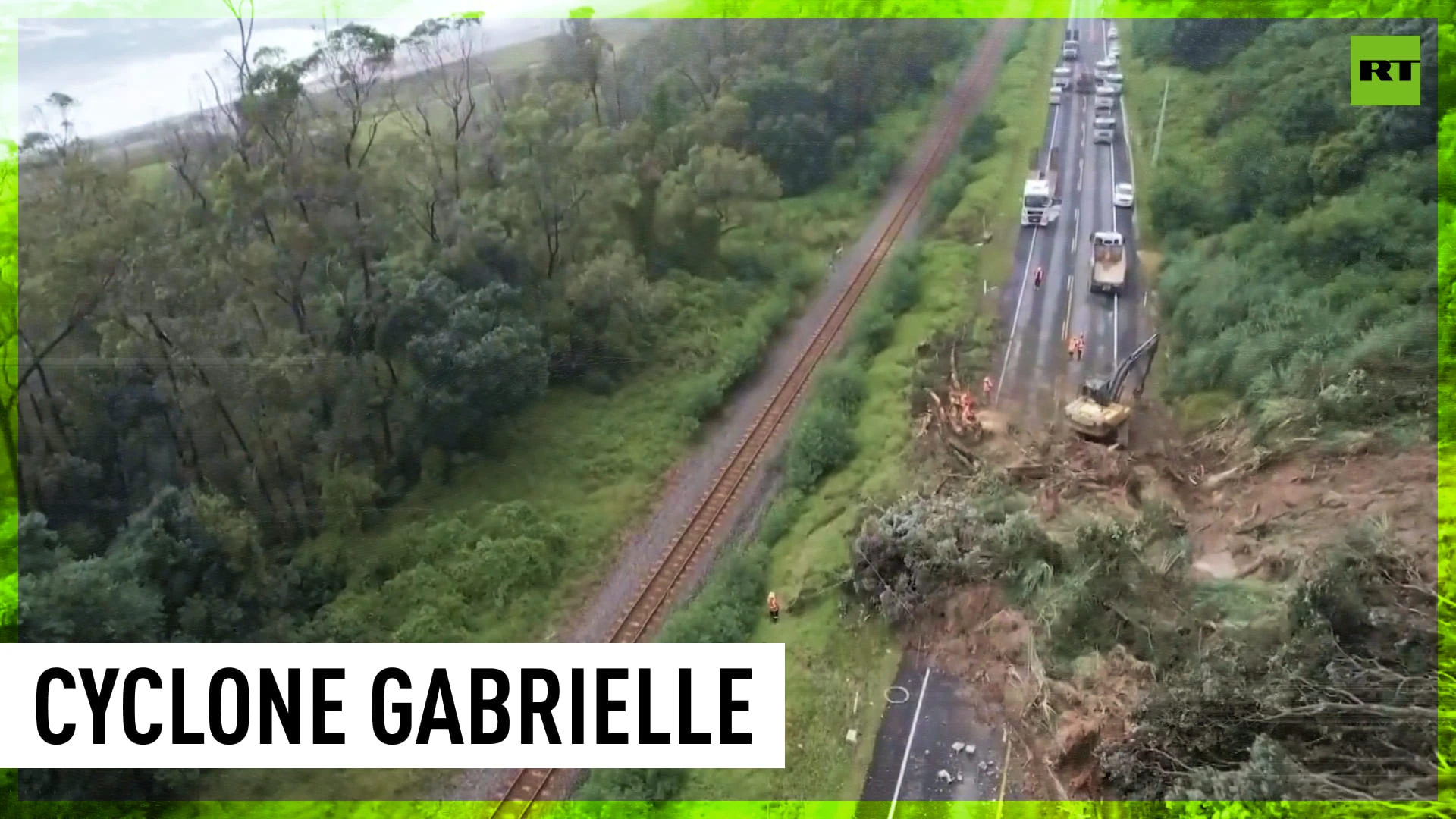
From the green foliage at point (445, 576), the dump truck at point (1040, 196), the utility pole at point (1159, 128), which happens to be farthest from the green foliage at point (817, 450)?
A: the utility pole at point (1159, 128)

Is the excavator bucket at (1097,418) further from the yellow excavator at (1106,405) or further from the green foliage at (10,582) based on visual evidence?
the green foliage at (10,582)

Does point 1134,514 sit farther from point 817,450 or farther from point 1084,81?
point 1084,81

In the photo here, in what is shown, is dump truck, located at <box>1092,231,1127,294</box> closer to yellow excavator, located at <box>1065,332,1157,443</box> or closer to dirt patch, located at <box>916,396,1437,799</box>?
yellow excavator, located at <box>1065,332,1157,443</box>

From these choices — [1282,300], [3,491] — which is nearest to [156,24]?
[3,491]

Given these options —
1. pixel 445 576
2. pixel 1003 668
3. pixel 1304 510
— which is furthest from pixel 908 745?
pixel 445 576

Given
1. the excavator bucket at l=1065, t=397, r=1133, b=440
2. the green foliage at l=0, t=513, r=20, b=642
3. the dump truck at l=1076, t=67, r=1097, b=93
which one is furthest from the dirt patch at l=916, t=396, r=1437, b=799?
the green foliage at l=0, t=513, r=20, b=642
